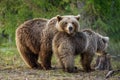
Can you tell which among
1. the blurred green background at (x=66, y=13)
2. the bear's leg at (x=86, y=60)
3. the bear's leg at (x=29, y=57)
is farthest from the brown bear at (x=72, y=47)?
the blurred green background at (x=66, y=13)

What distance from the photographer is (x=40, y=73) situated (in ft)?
30.9

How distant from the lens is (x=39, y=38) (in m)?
10.1

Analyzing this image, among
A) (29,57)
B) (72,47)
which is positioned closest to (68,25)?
(72,47)

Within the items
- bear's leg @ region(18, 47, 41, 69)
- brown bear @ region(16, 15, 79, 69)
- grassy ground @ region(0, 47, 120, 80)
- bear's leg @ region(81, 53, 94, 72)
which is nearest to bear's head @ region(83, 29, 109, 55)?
bear's leg @ region(81, 53, 94, 72)

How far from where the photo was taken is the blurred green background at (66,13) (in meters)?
13.2

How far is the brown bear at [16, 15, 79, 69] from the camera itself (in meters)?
9.74

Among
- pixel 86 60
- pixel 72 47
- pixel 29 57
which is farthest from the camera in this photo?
pixel 29 57

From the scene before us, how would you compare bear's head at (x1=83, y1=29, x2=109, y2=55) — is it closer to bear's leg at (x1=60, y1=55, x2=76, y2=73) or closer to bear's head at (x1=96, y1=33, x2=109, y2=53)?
bear's head at (x1=96, y1=33, x2=109, y2=53)

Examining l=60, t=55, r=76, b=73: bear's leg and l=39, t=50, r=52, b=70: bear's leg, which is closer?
l=60, t=55, r=76, b=73: bear's leg

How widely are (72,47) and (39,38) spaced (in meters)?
1.01

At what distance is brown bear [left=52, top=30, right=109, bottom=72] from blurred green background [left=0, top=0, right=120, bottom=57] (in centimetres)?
304

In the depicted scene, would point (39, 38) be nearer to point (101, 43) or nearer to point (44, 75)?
point (44, 75)

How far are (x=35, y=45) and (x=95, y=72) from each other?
1.54m

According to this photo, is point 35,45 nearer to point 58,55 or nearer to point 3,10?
point 58,55
